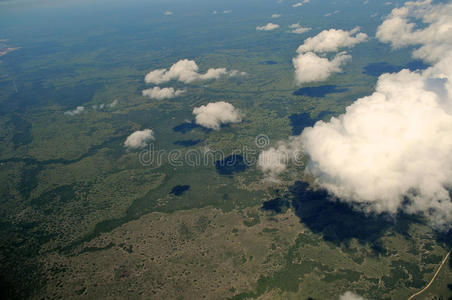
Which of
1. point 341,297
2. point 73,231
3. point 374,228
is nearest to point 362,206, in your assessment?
point 374,228

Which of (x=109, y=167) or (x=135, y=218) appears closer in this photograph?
(x=135, y=218)

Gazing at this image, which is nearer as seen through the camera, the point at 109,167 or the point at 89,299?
the point at 89,299

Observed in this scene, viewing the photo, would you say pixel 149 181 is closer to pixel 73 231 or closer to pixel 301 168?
pixel 73 231

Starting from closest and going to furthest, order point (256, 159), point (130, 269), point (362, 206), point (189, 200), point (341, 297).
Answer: point (341, 297), point (130, 269), point (362, 206), point (189, 200), point (256, 159)

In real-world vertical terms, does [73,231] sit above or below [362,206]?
below

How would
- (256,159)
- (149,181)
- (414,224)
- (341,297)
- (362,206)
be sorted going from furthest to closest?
1. (256,159)
2. (149,181)
3. (362,206)
4. (414,224)
5. (341,297)

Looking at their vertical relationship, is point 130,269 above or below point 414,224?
below

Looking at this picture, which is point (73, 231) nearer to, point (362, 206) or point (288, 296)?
point (288, 296)

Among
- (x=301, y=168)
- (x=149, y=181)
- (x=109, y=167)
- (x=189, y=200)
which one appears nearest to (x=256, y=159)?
(x=301, y=168)

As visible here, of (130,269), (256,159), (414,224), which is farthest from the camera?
(256,159)
